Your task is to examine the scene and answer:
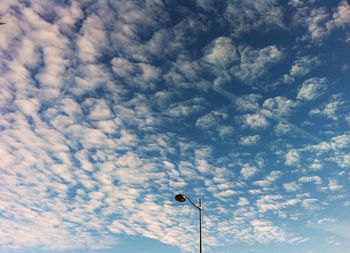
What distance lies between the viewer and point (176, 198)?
18.2m

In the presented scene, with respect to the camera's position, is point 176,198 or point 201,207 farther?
point 201,207

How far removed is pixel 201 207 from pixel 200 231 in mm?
1435

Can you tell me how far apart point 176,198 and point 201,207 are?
220cm

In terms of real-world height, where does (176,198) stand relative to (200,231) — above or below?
above

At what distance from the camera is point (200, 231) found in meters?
18.9

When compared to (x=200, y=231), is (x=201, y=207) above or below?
above

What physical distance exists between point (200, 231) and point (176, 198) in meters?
2.60

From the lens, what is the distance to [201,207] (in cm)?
1958
